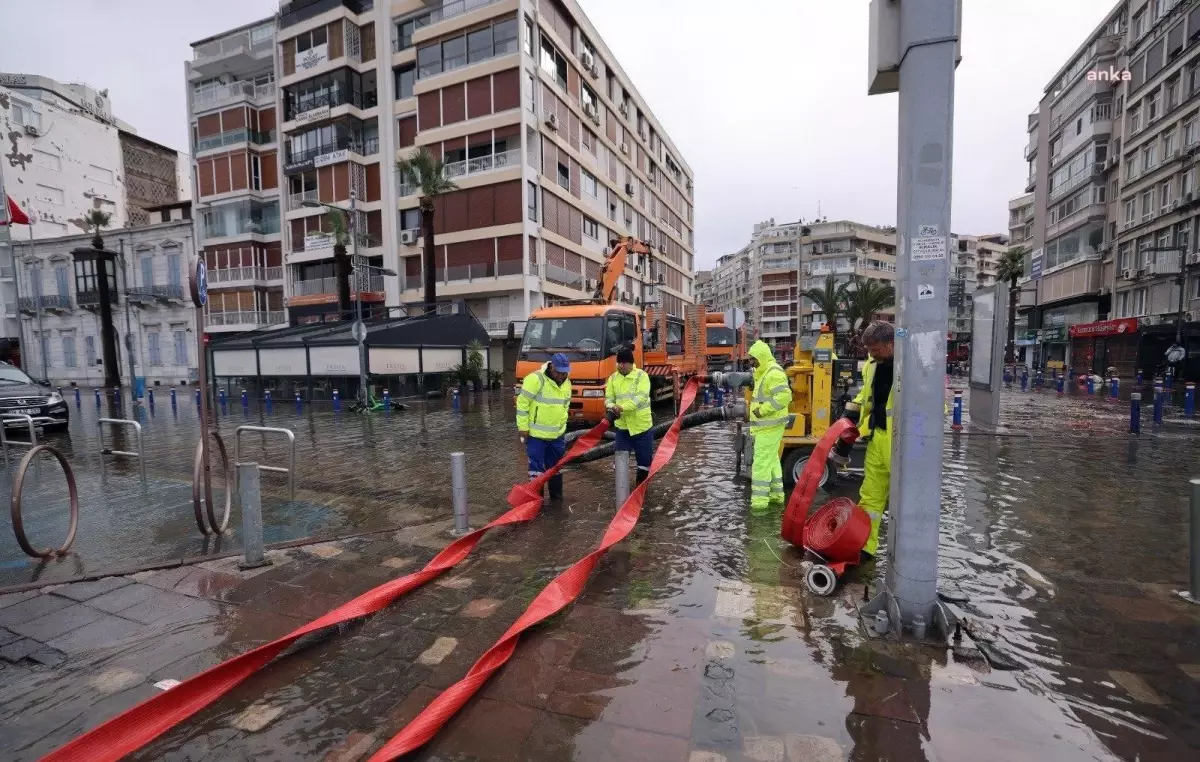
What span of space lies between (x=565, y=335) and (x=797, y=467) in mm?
6469

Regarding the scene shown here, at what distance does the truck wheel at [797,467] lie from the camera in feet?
22.3

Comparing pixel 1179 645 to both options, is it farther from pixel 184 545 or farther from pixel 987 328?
pixel 184 545

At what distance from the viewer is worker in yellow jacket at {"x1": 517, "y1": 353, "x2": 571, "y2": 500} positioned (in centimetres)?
629

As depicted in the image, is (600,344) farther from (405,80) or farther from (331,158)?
(331,158)

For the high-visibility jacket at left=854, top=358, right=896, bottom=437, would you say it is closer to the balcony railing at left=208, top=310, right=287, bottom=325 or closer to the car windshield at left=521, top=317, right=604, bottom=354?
the car windshield at left=521, top=317, right=604, bottom=354

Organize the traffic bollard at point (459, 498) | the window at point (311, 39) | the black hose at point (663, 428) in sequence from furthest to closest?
1. the window at point (311, 39)
2. the black hose at point (663, 428)
3. the traffic bollard at point (459, 498)

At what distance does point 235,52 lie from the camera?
3884cm

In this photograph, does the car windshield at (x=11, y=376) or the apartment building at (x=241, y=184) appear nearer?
the car windshield at (x=11, y=376)

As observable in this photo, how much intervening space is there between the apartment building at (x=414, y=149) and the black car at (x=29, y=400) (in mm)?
13485

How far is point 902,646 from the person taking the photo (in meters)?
3.23

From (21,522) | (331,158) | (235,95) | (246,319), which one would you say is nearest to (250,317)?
(246,319)

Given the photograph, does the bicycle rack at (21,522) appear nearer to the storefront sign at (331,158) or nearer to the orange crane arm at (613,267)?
the orange crane arm at (613,267)

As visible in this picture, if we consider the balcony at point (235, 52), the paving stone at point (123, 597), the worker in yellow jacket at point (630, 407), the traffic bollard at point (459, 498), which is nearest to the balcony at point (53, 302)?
the balcony at point (235, 52)

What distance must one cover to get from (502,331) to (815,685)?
29395 mm
